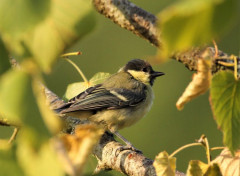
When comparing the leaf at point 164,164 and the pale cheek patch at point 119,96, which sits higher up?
the pale cheek patch at point 119,96

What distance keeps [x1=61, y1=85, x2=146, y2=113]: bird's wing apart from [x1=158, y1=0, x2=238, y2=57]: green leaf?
2608 millimetres

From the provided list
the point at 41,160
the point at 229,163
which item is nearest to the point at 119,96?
the point at 229,163

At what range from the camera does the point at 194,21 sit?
14.8 inches

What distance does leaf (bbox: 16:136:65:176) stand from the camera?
42 cm

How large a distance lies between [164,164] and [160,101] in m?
6.34

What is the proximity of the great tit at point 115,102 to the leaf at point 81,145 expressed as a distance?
2.25 meters

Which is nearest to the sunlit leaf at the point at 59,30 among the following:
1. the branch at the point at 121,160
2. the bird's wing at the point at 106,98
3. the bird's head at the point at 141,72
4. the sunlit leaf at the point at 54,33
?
the sunlit leaf at the point at 54,33

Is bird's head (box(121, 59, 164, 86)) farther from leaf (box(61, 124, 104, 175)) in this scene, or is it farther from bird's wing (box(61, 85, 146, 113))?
leaf (box(61, 124, 104, 175))

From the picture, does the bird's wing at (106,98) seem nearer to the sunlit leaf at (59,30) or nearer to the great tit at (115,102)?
the great tit at (115,102)

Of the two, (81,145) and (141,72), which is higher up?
(141,72)

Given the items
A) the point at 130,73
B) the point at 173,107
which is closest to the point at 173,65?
the point at 173,107

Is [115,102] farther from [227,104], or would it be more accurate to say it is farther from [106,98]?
[227,104]

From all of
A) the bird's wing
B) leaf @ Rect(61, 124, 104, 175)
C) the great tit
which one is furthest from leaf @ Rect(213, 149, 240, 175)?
the bird's wing

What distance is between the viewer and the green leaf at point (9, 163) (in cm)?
50
